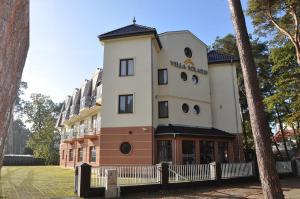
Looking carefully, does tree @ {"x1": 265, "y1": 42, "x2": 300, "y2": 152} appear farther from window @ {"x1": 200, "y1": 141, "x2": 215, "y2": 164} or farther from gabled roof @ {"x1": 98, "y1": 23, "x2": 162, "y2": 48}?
gabled roof @ {"x1": 98, "y1": 23, "x2": 162, "y2": 48}

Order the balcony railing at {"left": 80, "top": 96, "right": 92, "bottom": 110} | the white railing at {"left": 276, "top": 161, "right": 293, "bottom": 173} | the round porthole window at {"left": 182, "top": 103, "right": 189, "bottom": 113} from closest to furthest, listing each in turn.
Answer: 1. the white railing at {"left": 276, "top": 161, "right": 293, "bottom": 173}
2. the round porthole window at {"left": 182, "top": 103, "right": 189, "bottom": 113}
3. the balcony railing at {"left": 80, "top": 96, "right": 92, "bottom": 110}

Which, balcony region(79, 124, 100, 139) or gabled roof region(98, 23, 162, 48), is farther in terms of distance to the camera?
balcony region(79, 124, 100, 139)

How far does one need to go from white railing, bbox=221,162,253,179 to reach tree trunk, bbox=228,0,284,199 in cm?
915

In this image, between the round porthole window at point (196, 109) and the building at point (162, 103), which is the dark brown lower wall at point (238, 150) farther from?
the round porthole window at point (196, 109)

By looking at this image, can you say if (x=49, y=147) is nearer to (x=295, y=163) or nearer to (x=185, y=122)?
(x=185, y=122)

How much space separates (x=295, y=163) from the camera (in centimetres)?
Result: 2034

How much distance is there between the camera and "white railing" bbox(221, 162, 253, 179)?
1586 centimetres

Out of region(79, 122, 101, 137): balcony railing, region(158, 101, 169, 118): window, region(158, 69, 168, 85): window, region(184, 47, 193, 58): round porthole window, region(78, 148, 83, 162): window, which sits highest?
region(184, 47, 193, 58): round porthole window

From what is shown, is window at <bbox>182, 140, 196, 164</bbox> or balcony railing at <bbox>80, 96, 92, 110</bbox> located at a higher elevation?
balcony railing at <bbox>80, 96, 92, 110</bbox>

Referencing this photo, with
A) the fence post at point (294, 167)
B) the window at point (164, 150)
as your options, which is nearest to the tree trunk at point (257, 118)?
the window at point (164, 150)

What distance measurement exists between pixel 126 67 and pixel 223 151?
10563mm

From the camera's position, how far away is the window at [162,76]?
2162 centimetres

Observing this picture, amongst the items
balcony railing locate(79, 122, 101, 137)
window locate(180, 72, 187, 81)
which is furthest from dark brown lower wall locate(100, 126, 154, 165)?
window locate(180, 72, 187, 81)

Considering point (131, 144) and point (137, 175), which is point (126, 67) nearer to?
point (131, 144)
